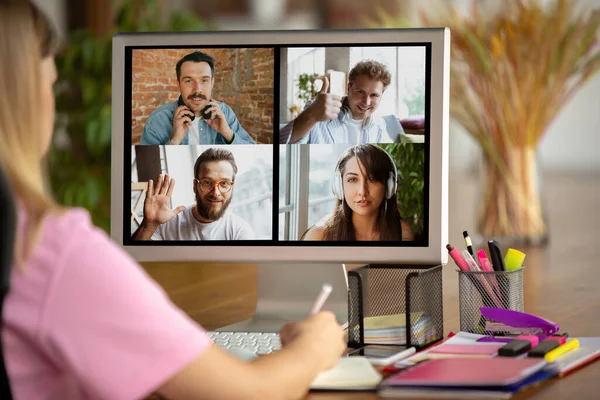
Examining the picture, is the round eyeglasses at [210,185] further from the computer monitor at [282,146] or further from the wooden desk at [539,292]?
the wooden desk at [539,292]

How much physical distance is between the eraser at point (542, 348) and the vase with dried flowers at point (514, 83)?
1306 millimetres

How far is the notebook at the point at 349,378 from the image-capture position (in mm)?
1044

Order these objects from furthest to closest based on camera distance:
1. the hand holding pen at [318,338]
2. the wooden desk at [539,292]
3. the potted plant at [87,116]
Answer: the potted plant at [87,116], the wooden desk at [539,292], the hand holding pen at [318,338]

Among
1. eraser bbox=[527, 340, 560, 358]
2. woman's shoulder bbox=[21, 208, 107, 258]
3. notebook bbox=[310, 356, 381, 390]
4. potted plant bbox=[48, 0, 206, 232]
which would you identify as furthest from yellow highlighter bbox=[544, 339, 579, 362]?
potted plant bbox=[48, 0, 206, 232]

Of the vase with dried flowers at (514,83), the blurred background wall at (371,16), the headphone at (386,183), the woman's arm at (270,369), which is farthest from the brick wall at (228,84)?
the blurred background wall at (371,16)

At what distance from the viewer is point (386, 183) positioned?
4.36 feet

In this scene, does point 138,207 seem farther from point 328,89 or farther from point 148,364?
point 148,364

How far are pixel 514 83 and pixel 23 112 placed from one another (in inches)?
72.9

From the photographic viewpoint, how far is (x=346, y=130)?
1340mm

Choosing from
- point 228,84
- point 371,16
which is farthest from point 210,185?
point 371,16

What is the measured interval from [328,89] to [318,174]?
0.42ft

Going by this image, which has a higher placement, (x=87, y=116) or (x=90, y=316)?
(x=87, y=116)

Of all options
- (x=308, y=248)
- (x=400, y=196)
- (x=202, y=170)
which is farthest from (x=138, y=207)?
(x=400, y=196)

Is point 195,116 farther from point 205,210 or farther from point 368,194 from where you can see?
point 368,194
